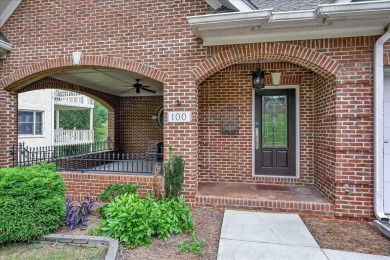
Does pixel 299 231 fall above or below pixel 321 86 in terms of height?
below

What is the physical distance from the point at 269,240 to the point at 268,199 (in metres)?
1.24

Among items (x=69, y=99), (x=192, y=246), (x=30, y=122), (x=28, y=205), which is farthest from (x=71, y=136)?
(x=192, y=246)

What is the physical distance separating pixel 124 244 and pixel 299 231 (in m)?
2.60

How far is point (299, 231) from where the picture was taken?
3.76 metres

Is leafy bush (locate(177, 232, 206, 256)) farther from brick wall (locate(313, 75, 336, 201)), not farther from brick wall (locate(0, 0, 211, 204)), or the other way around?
brick wall (locate(313, 75, 336, 201))

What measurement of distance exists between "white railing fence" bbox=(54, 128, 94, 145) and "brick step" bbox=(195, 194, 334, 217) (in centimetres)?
1412

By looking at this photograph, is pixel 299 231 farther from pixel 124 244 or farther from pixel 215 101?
pixel 215 101

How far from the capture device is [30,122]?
13.4m

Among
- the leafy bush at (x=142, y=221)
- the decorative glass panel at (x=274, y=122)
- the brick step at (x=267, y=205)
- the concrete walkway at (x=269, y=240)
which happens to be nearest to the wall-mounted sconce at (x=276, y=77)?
the decorative glass panel at (x=274, y=122)

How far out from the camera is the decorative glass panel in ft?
19.6

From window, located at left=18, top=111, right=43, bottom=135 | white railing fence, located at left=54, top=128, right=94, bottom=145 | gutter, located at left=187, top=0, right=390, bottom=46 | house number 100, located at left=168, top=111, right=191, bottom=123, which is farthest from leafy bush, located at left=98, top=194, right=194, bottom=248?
white railing fence, located at left=54, top=128, right=94, bottom=145

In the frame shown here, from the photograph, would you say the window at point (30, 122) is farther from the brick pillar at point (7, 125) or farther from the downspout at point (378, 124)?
the downspout at point (378, 124)

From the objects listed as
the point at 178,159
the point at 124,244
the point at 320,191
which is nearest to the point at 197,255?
the point at 124,244

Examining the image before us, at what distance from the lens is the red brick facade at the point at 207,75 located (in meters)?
4.22
